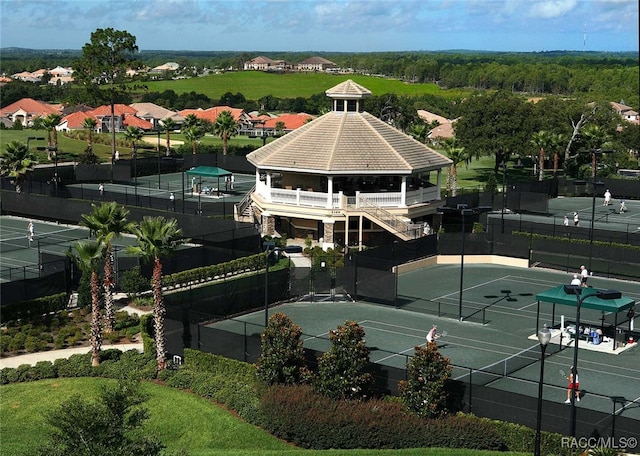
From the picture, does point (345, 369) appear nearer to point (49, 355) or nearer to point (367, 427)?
point (367, 427)

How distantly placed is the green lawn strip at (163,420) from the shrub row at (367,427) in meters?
0.79

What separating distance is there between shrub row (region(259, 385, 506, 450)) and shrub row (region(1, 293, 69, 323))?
16341mm

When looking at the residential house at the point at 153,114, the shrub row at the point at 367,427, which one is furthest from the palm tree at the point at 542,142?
the residential house at the point at 153,114

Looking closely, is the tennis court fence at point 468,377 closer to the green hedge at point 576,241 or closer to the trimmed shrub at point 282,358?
the trimmed shrub at point 282,358

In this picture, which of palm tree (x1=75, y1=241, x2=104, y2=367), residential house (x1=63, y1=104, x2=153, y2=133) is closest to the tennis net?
palm tree (x1=75, y1=241, x2=104, y2=367)

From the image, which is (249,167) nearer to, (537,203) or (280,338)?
(537,203)

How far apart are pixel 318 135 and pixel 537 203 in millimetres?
17146

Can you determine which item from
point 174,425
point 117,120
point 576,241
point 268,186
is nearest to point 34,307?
point 174,425

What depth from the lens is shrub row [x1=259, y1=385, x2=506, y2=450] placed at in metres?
27.6

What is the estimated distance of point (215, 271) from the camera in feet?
155

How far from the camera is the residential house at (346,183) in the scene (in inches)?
2197

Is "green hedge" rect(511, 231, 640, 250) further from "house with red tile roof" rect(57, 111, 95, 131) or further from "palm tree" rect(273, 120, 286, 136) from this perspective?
"house with red tile roof" rect(57, 111, 95, 131)

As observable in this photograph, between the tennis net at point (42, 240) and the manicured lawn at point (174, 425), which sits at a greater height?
the tennis net at point (42, 240)

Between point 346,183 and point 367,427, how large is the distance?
3231 cm
